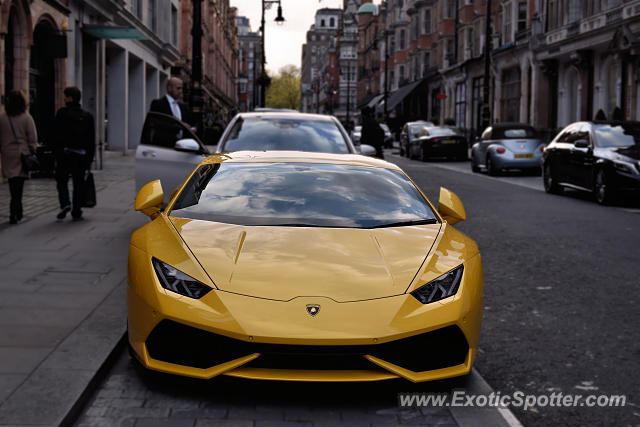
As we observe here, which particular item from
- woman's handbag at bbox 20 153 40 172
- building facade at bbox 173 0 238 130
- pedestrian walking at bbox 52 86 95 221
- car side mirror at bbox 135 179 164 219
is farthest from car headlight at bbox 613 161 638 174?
building facade at bbox 173 0 238 130

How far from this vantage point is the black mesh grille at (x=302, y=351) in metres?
3.68

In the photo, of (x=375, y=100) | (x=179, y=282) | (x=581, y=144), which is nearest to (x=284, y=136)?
(x=179, y=282)

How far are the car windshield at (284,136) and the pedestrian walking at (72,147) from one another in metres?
2.57

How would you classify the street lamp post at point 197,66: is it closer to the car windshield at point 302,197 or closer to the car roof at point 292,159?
the car roof at point 292,159

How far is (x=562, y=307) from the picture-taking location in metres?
6.22

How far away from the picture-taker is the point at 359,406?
3.88 metres

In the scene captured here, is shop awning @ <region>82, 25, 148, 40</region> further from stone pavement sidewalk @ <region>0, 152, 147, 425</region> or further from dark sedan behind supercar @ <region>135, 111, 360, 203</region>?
dark sedan behind supercar @ <region>135, 111, 360, 203</region>

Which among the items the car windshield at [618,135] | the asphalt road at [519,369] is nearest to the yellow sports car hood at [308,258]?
the asphalt road at [519,369]

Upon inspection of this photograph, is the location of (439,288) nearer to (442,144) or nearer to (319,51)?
(442,144)

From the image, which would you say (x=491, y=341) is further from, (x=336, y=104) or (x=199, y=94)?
(x=336, y=104)

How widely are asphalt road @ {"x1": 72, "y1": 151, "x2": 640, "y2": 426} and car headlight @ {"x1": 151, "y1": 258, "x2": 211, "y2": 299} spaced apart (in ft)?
1.50

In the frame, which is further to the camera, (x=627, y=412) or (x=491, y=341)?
(x=491, y=341)

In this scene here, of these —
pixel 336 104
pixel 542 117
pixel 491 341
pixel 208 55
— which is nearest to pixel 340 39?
pixel 336 104

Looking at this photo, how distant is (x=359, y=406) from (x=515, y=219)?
334 inches
